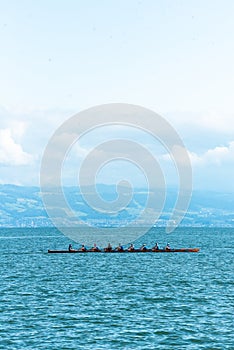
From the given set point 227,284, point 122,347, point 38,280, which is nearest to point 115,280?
point 38,280

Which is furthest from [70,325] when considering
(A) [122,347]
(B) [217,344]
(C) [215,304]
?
(C) [215,304]

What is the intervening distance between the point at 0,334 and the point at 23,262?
72.9 m

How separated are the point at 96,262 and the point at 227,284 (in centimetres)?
4450

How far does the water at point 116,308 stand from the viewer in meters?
46.8

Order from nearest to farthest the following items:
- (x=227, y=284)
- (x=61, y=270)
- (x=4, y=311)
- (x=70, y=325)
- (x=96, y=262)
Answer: (x=70, y=325) → (x=4, y=311) → (x=227, y=284) → (x=61, y=270) → (x=96, y=262)

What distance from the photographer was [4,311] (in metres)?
58.7

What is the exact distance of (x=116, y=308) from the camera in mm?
60156

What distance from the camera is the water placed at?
46844mm

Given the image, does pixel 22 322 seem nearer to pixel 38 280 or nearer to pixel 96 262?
pixel 38 280

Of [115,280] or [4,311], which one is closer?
[4,311]

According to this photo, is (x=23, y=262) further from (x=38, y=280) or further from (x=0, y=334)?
(x=0, y=334)

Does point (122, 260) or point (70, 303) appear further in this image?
point (122, 260)

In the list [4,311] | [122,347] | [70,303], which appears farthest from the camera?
[70,303]

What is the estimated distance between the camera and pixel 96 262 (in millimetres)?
118312
